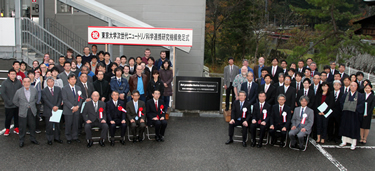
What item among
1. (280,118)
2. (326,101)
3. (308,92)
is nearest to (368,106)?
(326,101)

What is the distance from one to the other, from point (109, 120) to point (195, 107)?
3.51 meters

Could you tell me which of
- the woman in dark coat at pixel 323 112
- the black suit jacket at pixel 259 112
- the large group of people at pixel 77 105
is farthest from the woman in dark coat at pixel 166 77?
the woman in dark coat at pixel 323 112

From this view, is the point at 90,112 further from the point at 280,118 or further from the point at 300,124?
A: the point at 300,124

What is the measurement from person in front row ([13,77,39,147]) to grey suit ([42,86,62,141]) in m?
0.25

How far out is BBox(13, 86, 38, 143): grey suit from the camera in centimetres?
679

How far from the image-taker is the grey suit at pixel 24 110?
6789 mm

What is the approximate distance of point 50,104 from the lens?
7.00 m

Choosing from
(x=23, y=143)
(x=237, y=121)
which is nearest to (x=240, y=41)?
(x=237, y=121)

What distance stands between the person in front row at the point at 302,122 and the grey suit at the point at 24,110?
5.95m

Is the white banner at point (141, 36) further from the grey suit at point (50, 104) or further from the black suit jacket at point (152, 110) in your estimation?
the grey suit at point (50, 104)

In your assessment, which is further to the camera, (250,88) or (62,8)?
(62,8)

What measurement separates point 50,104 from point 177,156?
319 centimetres

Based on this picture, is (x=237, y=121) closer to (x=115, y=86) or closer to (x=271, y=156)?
(x=271, y=156)

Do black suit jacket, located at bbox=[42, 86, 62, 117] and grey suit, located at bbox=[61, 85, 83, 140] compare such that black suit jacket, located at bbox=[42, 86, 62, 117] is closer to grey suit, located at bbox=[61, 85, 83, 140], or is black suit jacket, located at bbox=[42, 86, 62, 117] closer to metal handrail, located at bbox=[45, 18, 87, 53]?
grey suit, located at bbox=[61, 85, 83, 140]
